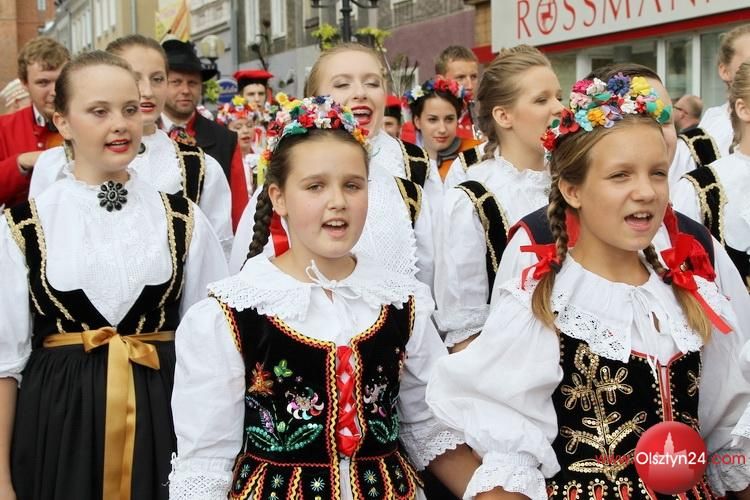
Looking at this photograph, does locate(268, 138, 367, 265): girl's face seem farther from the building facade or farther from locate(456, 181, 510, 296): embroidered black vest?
the building facade

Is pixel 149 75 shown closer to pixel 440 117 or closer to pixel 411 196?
pixel 411 196

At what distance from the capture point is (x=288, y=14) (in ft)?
82.8

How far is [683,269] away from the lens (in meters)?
3.11

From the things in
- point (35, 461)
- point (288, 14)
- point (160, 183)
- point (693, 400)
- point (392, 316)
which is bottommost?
point (35, 461)

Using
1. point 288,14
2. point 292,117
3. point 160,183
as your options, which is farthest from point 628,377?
point 288,14

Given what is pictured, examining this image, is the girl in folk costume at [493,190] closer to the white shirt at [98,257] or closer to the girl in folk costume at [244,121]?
the white shirt at [98,257]

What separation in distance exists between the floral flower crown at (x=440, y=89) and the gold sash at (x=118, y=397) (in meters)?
4.11

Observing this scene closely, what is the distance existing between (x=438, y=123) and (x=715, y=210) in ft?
11.7

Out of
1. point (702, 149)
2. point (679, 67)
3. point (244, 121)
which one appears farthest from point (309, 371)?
point (679, 67)

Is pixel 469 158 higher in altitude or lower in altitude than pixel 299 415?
higher

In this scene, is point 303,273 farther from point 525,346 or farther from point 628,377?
point 628,377

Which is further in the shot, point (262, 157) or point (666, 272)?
point (262, 157)

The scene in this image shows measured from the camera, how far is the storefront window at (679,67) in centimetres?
1248

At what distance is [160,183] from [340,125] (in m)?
1.67
